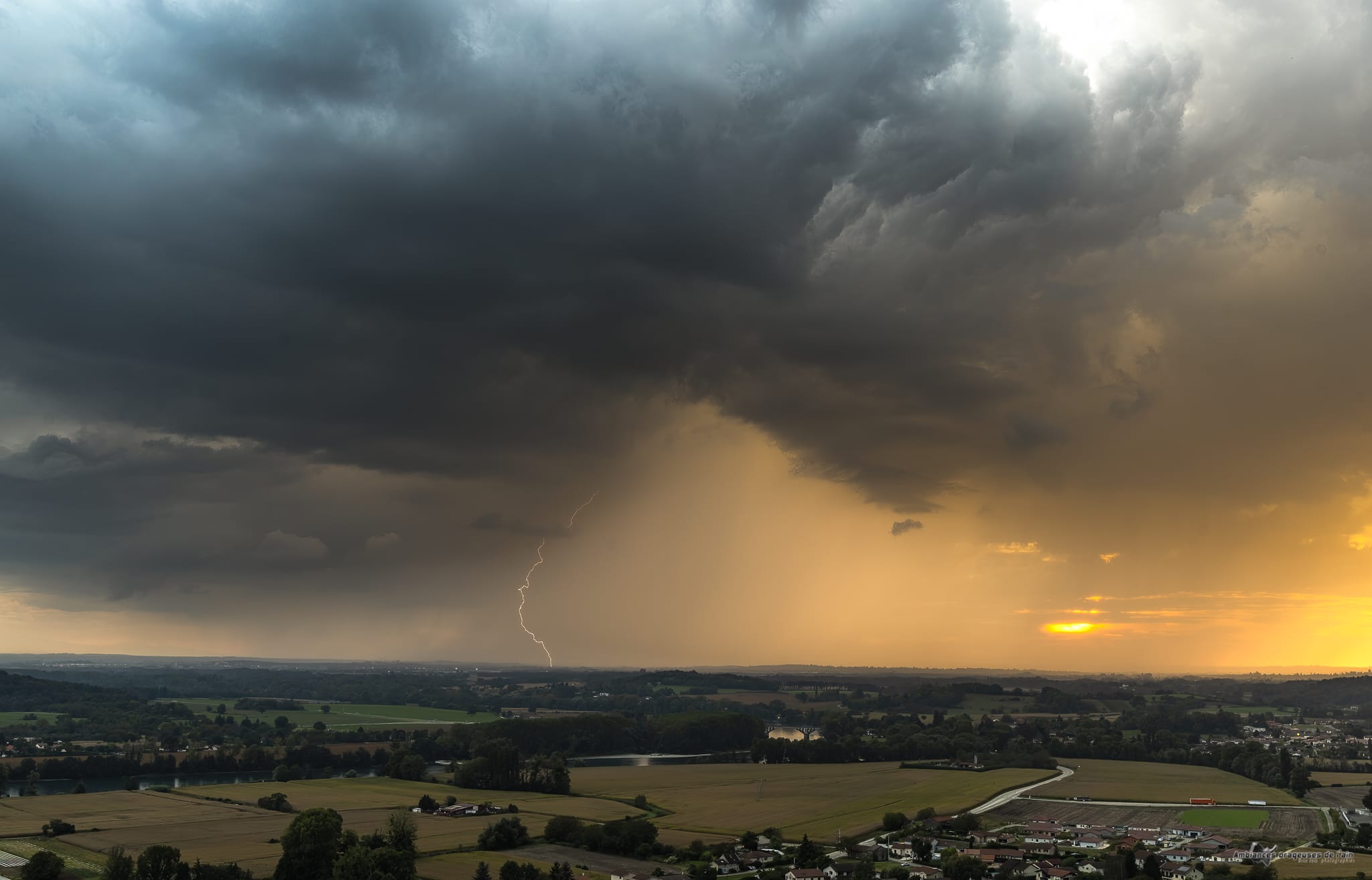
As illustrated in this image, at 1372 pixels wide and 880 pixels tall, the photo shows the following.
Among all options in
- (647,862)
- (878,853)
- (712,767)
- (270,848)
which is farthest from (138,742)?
(878,853)

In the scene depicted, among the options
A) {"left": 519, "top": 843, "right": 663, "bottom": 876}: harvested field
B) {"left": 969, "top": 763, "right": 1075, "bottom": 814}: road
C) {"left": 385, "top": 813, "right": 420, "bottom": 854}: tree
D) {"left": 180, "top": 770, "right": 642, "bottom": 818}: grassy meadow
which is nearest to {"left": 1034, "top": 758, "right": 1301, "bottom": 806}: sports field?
{"left": 969, "top": 763, "right": 1075, "bottom": 814}: road

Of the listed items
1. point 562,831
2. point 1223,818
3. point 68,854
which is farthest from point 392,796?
point 1223,818

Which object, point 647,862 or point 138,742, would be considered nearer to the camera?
point 647,862

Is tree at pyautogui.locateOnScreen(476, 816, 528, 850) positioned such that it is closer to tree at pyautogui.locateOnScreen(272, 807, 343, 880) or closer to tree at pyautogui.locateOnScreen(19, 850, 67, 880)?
tree at pyautogui.locateOnScreen(272, 807, 343, 880)

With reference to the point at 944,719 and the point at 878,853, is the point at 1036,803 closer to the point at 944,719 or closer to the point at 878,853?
the point at 878,853

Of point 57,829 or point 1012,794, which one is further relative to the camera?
point 1012,794

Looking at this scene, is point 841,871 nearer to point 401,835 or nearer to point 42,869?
point 401,835
